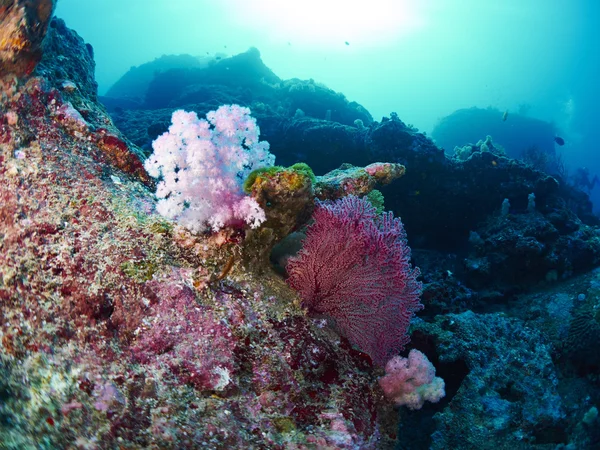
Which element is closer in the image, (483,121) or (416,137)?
(416,137)

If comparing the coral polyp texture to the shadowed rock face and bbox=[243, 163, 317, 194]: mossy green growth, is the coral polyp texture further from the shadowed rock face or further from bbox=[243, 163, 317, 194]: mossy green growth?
the shadowed rock face

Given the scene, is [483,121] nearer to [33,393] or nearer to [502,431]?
[502,431]

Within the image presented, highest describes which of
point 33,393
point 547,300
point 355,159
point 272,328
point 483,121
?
point 483,121

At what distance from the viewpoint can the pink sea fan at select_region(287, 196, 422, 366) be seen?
278 centimetres

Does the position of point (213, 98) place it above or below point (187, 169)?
above

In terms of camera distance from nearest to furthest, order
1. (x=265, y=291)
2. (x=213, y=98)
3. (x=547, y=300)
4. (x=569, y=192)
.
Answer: (x=265, y=291) < (x=547, y=300) < (x=569, y=192) < (x=213, y=98)

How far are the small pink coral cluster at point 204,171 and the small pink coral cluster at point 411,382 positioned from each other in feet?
5.93

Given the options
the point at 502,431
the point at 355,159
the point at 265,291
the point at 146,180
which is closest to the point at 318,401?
the point at 265,291

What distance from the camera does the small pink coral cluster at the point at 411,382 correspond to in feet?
9.40

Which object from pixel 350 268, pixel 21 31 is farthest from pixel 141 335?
pixel 21 31

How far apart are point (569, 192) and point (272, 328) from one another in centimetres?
1588

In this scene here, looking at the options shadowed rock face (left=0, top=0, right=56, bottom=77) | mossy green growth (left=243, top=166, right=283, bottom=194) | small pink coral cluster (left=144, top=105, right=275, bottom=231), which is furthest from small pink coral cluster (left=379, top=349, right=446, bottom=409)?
shadowed rock face (left=0, top=0, right=56, bottom=77)

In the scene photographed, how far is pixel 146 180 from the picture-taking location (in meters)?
3.29

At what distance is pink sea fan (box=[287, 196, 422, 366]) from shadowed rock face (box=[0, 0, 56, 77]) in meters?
2.98
